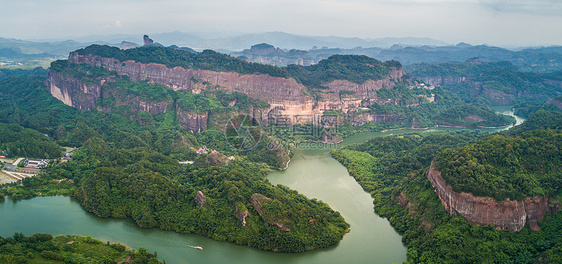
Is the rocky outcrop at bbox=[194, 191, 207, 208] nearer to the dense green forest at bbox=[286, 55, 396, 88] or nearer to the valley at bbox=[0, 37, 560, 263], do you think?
the valley at bbox=[0, 37, 560, 263]

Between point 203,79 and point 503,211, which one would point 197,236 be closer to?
point 503,211

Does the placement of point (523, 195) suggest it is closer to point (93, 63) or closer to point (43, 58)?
point (93, 63)

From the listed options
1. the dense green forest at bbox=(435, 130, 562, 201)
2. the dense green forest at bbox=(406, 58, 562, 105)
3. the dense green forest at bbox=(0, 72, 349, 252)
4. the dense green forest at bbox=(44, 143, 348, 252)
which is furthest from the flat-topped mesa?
the dense green forest at bbox=(406, 58, 562, 105)

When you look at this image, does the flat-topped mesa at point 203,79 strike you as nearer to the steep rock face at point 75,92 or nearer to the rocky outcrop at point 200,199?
the steep rock face at point 75,92

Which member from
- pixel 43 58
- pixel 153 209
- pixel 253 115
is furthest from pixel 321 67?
pixel 43 58

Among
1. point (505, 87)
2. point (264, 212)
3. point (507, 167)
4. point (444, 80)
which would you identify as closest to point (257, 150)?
point (264, 212)

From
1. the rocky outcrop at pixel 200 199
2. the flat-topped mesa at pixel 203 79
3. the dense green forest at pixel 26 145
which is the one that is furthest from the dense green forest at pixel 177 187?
the flat-topped mesa at pixel 203 79
